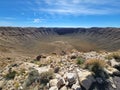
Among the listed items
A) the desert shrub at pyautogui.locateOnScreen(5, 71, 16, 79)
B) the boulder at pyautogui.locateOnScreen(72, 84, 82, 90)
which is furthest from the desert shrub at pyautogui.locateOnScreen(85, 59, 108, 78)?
the desert shrub at pyautogui.locateOnScreen(5, 71, 16, 79)

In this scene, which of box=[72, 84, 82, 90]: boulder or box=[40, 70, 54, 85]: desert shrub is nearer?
box=[72, 84, 82, 90]: boulder

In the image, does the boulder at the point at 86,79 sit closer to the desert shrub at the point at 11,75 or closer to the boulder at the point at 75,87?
the boulder at the point at 75,87

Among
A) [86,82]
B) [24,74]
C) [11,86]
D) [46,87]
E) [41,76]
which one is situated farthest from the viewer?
[24,74]

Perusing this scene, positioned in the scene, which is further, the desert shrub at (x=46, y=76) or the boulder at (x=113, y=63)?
the boulder at (x=113, y=63)

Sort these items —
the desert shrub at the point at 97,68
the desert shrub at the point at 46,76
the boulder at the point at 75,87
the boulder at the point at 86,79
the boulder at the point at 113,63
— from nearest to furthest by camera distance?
the boulder at the point at 75,87 → the boulder at the point at 86,79 → the desert shrub at the point at 97,68 → the desert shrub at the point at 46,76 → the boulder at the point at 113,63

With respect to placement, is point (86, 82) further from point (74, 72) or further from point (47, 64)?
point (47, 64)

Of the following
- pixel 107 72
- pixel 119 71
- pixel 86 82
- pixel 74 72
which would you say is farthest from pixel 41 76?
pixel 119 71

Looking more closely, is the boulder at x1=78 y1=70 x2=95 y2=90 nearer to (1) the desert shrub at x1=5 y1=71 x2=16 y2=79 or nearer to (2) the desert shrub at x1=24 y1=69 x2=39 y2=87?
(2) the desert shrub at x1=24 y1=69 x2=39 y2=87

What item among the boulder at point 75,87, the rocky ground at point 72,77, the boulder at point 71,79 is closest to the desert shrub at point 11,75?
the rocky ground at point 72,77

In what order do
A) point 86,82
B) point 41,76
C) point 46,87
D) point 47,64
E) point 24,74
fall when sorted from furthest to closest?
point 47,64, point 24,74, point 41,76, point 46,87, point 86,82
